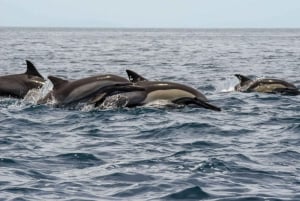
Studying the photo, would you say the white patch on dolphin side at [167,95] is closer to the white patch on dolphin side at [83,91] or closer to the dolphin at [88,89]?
the dolphin at [88,89]

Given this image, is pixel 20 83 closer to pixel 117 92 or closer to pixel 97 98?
pixel 97 98

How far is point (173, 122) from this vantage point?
1700 centimetres

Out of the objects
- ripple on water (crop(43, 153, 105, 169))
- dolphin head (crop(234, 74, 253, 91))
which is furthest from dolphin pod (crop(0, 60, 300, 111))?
ripple on water (crop(43, 153, 105, 169))

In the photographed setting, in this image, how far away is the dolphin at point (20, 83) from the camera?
71.2 feet

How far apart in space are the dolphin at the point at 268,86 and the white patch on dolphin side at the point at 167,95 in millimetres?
5076

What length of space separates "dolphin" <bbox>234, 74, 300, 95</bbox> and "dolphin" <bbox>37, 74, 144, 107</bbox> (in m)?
6.33

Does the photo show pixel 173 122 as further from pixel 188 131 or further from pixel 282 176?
pixel 282 176

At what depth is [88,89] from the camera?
1911cm

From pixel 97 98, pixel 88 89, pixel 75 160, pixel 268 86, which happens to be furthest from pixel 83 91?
pixel 268 86

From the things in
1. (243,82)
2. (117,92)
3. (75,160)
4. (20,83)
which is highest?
(117,92)

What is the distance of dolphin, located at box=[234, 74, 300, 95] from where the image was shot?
76.5 ft

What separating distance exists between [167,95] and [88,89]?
221cm

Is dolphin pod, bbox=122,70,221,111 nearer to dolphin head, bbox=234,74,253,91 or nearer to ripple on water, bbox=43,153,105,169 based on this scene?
dolphin head, bbox=234,74,253,91

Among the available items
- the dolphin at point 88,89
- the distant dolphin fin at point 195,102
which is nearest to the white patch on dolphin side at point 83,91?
the dolphin at point 88,89
